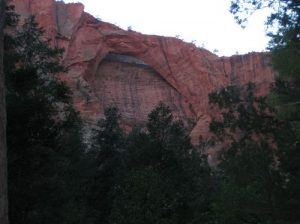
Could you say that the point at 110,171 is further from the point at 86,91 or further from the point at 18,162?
the point at 86,91

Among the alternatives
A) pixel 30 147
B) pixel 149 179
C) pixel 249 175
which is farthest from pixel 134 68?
pixel 30 147

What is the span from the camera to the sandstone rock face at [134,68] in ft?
192

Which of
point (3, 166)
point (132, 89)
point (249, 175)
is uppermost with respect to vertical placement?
point (3, 166)

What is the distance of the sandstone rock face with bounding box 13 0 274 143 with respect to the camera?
58.5 meters

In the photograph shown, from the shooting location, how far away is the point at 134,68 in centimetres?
6594

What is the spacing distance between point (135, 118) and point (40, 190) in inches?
1895

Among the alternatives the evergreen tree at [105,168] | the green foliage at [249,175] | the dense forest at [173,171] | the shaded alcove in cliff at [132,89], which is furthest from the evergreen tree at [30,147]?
the shaded alcove in cliff at [132,89]

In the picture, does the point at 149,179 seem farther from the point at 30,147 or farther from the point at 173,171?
the point at 173,171

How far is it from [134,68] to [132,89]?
329 cm

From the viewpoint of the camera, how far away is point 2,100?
7.78 metres

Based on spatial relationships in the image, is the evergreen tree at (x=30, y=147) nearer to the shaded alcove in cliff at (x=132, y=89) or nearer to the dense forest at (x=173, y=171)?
the dense forest at (x=173, y=171)

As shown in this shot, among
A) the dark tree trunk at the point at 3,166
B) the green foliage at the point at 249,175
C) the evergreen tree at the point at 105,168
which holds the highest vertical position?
the dark tree trunk at the point at 3,166

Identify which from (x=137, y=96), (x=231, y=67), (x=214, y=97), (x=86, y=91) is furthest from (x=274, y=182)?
(x=231, y=67)

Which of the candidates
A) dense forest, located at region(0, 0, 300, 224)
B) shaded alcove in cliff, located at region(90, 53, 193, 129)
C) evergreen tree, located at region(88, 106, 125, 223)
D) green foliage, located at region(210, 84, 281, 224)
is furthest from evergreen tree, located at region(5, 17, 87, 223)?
shaded alcove in cliff, located at region(90, 53, 193, 129)
